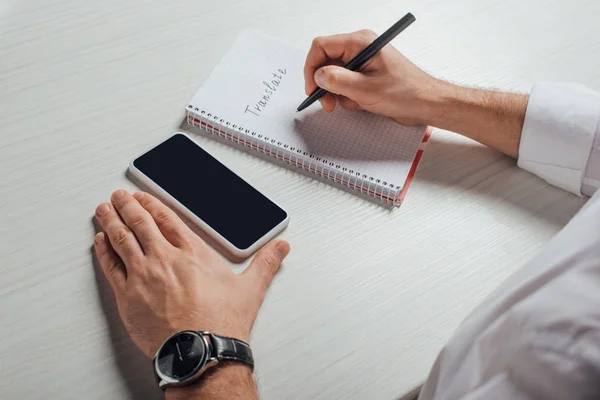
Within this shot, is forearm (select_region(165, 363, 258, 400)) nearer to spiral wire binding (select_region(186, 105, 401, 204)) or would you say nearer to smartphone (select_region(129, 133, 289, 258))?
smartphone (select_region(129, 133, 289, 258))

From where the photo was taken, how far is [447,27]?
39.1 inches

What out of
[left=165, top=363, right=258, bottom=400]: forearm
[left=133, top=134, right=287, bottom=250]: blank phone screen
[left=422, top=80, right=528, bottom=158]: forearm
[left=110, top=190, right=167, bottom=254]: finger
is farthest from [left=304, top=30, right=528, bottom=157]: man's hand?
[left=165, top=363, right=258, bottom=400]: forearm

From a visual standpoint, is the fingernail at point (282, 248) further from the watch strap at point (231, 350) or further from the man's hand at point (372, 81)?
the man's hand at point (372, 81)

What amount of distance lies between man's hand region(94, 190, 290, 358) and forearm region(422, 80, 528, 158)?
309 millimetres

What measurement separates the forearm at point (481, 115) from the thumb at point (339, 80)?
106 millimetres

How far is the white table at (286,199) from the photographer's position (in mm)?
665

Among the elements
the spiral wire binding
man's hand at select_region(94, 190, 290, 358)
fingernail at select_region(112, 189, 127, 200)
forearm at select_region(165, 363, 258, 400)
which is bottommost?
forearm at select_region(165, 363, 258, 400)

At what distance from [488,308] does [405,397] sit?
143 mm

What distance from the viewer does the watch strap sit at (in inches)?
25.1

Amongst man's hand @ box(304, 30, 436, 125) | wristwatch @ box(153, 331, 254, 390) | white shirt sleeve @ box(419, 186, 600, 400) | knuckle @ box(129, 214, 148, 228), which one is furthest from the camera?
man's hand @ box(304, 30, 436, 125)

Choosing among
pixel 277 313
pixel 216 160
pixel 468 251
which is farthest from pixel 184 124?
pixel 468 251

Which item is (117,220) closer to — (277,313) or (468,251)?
(277,313)

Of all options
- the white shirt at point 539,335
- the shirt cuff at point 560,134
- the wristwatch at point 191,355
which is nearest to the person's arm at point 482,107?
the shirt cuff at point 560,134

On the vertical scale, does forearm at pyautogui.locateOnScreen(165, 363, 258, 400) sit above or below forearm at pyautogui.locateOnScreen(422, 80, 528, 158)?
below
